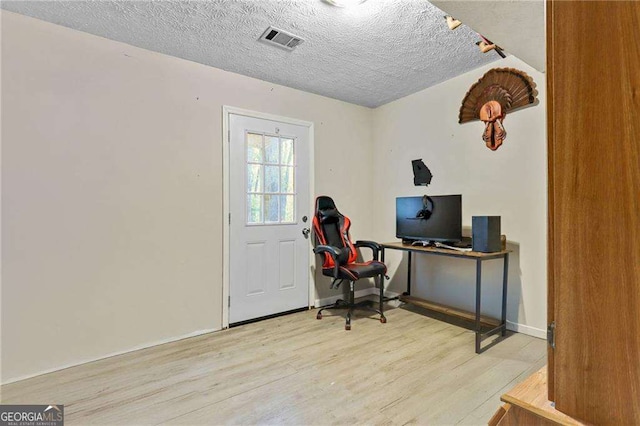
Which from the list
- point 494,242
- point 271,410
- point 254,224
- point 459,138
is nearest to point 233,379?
point 271,410

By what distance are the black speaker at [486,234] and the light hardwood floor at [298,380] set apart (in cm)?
81

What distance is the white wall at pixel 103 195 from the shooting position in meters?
2.09

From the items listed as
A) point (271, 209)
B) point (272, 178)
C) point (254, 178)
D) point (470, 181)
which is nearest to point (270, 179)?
point (272, 178)

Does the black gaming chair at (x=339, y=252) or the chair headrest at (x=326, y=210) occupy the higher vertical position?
the chair headrest at (x=326, y=210)

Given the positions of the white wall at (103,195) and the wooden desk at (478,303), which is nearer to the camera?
the white wall at (103,195)

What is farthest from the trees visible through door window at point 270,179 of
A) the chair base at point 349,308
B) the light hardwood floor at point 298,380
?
the light hardwood floor at point 298,380

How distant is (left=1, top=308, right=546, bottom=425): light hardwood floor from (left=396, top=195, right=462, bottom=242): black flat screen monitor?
2.97 ft

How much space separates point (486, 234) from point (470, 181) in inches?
29.8

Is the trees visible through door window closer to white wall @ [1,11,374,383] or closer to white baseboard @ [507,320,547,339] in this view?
white wall @ [1,11,374,383]

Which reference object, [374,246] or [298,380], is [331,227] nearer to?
[374,246]

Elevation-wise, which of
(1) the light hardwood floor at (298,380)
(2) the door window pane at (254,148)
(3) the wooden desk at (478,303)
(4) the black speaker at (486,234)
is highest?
(2) the door window pane at (254,148)

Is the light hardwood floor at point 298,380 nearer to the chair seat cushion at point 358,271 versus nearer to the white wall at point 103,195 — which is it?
the white wall at point 103,195
